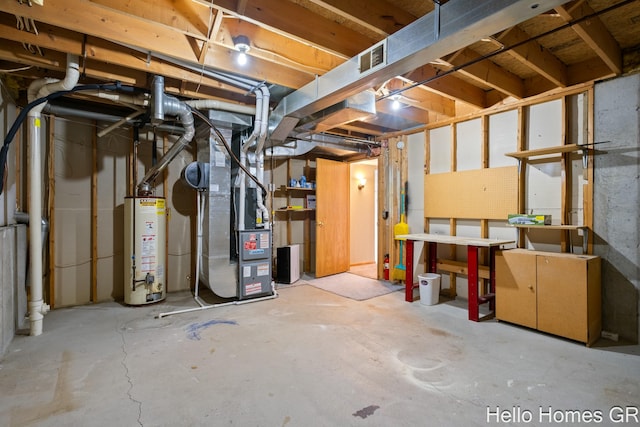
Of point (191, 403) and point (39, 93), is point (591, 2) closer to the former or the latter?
point (191, 403)

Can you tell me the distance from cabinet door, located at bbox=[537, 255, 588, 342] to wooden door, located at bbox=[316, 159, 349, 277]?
332cm

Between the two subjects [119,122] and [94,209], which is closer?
[119,122]

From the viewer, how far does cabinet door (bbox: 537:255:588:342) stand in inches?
108

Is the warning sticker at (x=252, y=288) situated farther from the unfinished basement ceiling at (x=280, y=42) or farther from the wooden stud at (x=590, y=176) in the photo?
the wooden stud at (x=590, y=176)

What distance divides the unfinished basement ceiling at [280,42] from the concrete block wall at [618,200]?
320 mm

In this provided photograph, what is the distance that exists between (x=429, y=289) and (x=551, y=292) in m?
1.29

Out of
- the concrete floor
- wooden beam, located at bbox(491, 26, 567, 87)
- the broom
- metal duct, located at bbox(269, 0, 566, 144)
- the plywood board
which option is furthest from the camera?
the broom

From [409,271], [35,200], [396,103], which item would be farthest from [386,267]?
[35,200]

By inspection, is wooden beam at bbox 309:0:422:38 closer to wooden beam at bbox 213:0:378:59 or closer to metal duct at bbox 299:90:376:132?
wooden beam at bbox 213:0:378:59

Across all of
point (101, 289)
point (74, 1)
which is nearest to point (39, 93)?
point (74, 1)

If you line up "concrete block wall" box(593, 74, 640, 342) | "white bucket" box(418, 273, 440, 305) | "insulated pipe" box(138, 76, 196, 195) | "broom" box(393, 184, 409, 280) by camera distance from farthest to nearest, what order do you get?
"broom" box(393, 184, 409, 280) → "white bucket" box(418, 273, 440, 305) → "insulated pipe" box(138, 76, 196, 195) → "concrete block wall" box(593, 74, 640, 342)

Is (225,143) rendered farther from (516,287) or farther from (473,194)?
(516,287)

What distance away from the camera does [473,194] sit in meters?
4.03

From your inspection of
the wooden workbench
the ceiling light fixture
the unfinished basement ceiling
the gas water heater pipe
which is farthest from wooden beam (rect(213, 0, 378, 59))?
the wooden workbench
